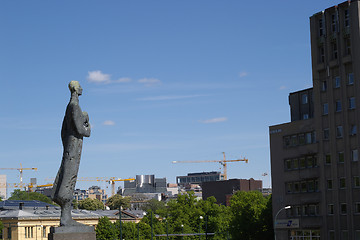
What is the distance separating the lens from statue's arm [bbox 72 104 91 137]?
22594 millimetres

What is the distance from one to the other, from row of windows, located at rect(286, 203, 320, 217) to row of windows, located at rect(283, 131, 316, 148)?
7716 millimetres

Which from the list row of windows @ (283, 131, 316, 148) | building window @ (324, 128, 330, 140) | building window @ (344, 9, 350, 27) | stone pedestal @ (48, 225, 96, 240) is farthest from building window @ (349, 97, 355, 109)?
stone pedestal @ (48, 225, 96, 240)

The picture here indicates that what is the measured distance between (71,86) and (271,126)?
68281 mm

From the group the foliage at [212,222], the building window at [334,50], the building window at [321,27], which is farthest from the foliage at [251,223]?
the building window at [321,27]

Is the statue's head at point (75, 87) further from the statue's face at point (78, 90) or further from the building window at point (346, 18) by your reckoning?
the building window at point (346, 18)

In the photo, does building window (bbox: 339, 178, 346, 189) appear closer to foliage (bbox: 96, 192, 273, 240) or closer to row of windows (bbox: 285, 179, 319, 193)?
row of windows (bbox: 285, 179, 319, 193)

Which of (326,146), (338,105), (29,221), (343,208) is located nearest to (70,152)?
(343,208)

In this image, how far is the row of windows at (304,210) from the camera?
81812 millimetres

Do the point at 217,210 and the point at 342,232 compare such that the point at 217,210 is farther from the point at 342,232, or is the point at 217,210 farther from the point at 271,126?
the point at 342,232

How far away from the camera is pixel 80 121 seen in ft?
74.5

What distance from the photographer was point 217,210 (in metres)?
126

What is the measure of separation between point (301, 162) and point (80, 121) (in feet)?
211

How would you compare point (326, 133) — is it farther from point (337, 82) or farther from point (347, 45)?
point (347, 45)

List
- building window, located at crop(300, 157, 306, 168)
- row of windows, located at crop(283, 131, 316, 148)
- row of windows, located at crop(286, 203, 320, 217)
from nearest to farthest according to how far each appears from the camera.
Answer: row of windows, located at crop(286, 203, 320, 217) < row of windows, located at crop(283, 131, 316, 148) < building window, located at crop(300, 157, 306, 168)
